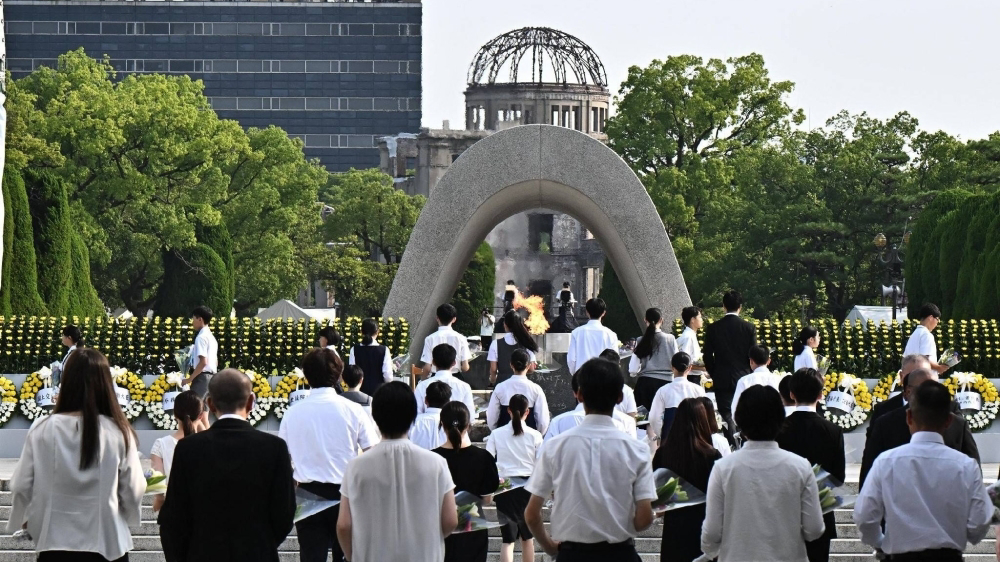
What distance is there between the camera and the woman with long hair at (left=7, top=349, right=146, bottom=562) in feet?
21.7

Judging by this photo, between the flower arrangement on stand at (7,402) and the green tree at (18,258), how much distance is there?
6.37m

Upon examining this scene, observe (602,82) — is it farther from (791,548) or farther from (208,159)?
(791,548)

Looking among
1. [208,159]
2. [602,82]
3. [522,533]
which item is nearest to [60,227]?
[208,159]

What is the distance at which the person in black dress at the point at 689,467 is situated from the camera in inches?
304

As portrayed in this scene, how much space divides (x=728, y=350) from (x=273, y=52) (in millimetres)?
111232

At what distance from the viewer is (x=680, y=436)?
25.7 ft

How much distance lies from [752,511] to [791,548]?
227mm

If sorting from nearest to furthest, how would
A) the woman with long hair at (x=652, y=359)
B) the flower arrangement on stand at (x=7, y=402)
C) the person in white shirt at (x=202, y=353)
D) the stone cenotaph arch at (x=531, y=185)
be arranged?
1. the woman with long hair at (x=652, y=359)
2. the person in white shirt at (x=202, y=353)
3. the flower arrangement on stand at (x=7, y=402)
4. the stone cenotaph arch at (x=531, y=185)

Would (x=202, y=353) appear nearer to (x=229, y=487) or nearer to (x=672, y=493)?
(x=672, y=493)

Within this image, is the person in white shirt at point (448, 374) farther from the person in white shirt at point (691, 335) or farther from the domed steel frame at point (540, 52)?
the domed steel frame at point (540, 52)

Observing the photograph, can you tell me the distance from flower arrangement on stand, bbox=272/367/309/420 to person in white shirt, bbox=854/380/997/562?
10.7 meters

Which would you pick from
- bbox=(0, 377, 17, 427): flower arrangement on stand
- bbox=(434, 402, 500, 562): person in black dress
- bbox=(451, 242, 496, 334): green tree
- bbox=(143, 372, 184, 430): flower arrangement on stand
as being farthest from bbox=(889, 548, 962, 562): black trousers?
bbox=(451, 242, 496, 334): green tree

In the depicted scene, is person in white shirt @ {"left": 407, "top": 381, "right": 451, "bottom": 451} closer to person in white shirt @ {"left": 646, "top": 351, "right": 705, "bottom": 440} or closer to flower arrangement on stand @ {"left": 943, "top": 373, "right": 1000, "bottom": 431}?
person in white shirt @ {"left": 646, "top": 351, "right": 705, "bottom": 440}

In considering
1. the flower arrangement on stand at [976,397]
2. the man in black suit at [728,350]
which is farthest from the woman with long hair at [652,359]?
the flower arrangement on stand at [976,397]
